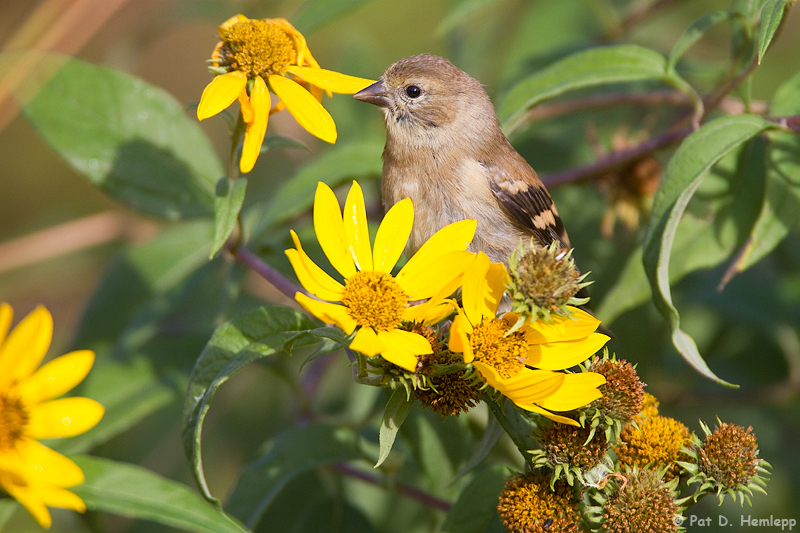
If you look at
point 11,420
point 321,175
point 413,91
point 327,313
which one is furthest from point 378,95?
point 11,420

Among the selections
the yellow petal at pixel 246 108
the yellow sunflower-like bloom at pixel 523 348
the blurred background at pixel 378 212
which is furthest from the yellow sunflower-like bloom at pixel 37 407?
the blurred background at pixel 378 212

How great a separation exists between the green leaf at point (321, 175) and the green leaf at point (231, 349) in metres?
0.82

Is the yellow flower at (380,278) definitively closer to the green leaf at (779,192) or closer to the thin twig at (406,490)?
Result: the thin twig at (406,490)

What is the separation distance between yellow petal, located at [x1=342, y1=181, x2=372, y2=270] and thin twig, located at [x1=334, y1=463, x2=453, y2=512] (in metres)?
0.88

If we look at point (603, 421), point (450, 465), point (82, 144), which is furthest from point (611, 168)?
point (82, 144)

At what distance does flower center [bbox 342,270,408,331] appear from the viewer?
146 cm

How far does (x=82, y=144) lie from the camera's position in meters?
2.48

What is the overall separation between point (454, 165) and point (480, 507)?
121 centimetres

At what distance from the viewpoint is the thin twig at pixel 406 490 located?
7.25ft

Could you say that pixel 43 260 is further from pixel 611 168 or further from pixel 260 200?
pixel 611 168

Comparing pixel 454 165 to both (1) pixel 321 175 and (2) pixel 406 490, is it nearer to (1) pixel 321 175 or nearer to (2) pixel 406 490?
(1) pixel 321 175

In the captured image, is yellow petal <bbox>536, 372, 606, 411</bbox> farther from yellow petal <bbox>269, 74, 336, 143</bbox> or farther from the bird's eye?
the bird's eye

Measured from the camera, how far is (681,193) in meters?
1.80

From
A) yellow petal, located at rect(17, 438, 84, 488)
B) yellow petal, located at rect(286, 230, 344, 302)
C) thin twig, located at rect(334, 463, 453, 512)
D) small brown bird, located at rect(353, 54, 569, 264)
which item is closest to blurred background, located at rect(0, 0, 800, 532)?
small brown bird, located at rect(353, 54, 569, 264)
